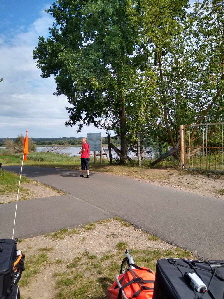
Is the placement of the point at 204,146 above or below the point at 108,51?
below

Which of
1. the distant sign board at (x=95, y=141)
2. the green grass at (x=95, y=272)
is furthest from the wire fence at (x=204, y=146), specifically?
the green grass at (x=95, y=272)

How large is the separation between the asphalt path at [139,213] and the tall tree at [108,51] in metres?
4.85

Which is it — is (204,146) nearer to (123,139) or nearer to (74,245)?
(123,139)

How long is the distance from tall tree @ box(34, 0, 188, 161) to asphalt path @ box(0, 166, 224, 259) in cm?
485

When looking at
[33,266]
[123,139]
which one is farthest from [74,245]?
[123,139]

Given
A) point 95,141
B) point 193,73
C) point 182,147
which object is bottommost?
point 182,147

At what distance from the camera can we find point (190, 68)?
1293cm

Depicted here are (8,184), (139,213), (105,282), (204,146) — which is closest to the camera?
(105,282)

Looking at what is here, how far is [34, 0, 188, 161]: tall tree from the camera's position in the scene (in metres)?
12.1

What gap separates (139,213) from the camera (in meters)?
6.38

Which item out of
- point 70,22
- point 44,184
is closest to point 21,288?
point 44,184

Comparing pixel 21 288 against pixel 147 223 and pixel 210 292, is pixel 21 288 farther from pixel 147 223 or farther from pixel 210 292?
pixel 147 223

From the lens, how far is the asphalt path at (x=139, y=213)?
196 inches

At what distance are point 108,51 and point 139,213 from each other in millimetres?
8474
